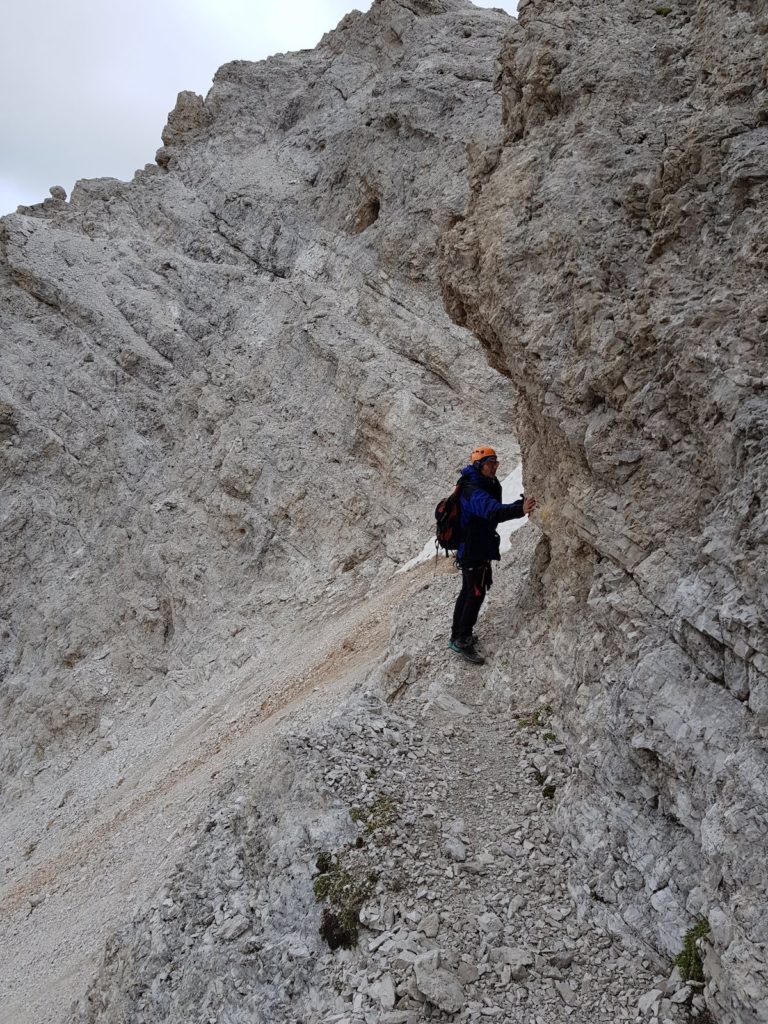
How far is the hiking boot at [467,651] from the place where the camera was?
30.8ft

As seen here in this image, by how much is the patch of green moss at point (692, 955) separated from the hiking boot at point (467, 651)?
14.6ft

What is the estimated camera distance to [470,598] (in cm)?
947

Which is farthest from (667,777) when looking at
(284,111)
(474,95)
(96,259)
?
(284,111)

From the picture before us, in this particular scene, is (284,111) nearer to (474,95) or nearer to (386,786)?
(474,95)

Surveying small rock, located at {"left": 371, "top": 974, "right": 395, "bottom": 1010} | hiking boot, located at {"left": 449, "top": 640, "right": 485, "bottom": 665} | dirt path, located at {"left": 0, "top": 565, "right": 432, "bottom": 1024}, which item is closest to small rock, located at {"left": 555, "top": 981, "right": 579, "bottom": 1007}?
small rock, located at {"left": 371, "top": 974, "right": 395, "bottom": 1010}

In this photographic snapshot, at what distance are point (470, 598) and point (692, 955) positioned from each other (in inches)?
194

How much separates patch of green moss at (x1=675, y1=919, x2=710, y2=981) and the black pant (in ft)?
15.7

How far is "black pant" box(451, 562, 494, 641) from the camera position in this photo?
9414 mm

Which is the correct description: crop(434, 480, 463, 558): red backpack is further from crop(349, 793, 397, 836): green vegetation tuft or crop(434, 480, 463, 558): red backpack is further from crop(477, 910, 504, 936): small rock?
crop(477, 910, 504, 936): small rock

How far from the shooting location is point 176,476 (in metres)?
23.9

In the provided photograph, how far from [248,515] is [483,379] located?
8.03 metres

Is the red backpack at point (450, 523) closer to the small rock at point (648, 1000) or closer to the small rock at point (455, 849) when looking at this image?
the small rock at point (455, 849)

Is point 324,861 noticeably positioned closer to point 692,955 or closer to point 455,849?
point 455,849

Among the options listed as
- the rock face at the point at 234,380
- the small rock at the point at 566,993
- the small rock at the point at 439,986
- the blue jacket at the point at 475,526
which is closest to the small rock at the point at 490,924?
the small rock at the point at 439,986
